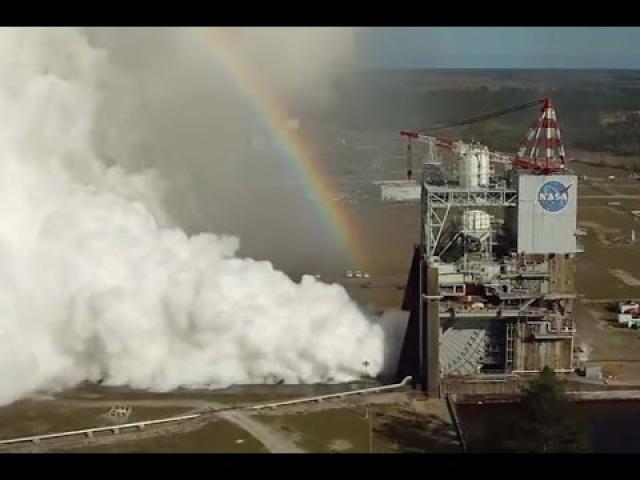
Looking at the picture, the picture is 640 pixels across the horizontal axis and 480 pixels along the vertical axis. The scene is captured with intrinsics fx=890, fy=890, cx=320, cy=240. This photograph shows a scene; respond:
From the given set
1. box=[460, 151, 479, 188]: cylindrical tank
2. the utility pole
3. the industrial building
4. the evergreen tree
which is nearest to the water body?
the evergreen tree

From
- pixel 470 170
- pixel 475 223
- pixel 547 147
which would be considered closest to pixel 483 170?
pixel 470 170

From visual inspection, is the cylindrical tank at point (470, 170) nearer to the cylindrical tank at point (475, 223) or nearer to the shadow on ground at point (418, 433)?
the cylindrical tank at point (475, 223)

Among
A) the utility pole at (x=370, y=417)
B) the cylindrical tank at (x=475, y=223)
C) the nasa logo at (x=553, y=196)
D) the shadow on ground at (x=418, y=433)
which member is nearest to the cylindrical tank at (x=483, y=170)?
the cylindrical tank at (x=475, y=223)

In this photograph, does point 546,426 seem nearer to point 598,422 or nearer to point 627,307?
point 598,422

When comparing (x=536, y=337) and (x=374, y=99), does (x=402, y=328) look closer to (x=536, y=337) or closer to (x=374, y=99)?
(x=536, y=337)

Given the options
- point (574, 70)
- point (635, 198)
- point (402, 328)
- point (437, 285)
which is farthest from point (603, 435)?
point (574, 70)

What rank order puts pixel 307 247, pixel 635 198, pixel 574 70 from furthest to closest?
pixel 574 70 < pixel 635 198 < pixel 307 247

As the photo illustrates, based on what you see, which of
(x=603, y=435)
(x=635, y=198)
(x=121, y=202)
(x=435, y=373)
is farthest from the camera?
(x=635, y=198)
